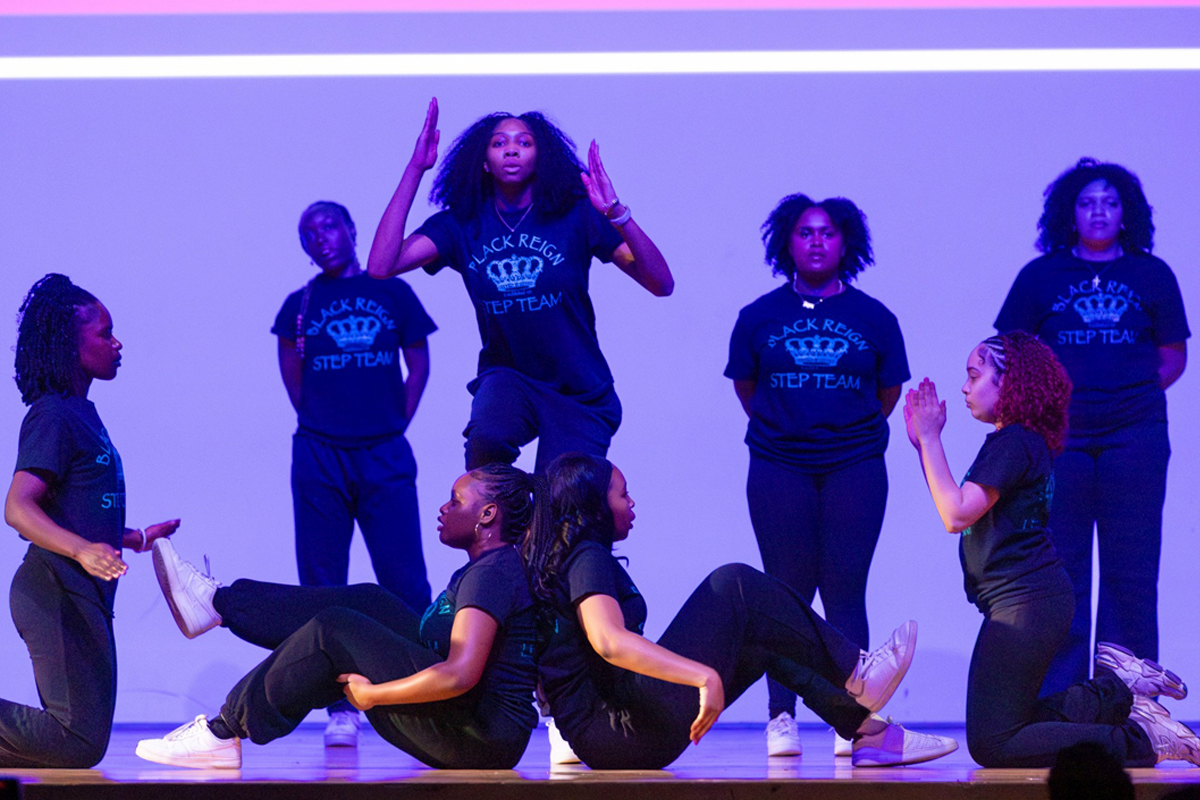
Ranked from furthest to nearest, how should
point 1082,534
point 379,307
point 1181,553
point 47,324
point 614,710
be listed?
1. point 1181,553
2. point 379,307
3. point 1082,534
4. point 47,324
5. point 614,710

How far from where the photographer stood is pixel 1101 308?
3.88 meters

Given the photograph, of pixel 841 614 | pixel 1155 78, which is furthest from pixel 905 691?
pixel 1155 78

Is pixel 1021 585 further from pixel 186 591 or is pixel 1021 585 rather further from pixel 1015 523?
pixel 186 591

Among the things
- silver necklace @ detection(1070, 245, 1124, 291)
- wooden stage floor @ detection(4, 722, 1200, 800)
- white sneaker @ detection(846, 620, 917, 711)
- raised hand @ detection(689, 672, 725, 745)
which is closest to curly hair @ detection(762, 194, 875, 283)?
silver necklace @ detection(1070, 245, 1124, 291)

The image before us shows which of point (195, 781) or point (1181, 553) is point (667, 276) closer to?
point (195, 781)

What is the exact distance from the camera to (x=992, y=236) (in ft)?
15.1

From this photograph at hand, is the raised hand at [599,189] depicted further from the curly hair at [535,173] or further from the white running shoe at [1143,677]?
the white running shoe at [1143,677]

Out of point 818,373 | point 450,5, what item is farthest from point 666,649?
point 450,5

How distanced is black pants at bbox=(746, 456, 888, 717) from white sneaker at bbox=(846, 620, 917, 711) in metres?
0.79

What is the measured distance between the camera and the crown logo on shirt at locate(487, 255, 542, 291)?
341 centimetres

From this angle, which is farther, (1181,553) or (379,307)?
(1181,553)

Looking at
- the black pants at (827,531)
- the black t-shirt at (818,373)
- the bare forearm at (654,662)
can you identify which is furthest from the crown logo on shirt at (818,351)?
the bare forearm at (654,662)

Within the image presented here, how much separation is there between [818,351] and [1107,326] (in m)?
0.91

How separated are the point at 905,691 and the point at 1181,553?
1037mm
